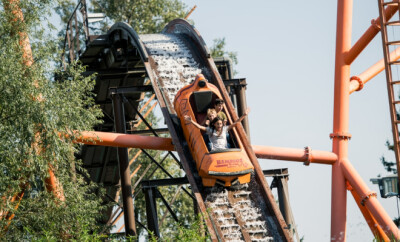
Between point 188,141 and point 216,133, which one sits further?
point 188,141

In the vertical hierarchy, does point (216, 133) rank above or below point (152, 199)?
above

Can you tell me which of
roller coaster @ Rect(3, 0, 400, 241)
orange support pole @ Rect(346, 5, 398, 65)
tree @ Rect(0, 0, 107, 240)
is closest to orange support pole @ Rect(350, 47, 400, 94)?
roller coaster @ Rect(3, 0, 400, 241)

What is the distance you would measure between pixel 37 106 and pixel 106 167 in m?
8.20

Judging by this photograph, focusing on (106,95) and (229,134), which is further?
(106,95)

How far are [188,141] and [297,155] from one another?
2567mm

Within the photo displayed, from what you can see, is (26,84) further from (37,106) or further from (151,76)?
(151,76)

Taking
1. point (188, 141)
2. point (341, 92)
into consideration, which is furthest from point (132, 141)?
point (341, 92)

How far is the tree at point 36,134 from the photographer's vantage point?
13.3 m

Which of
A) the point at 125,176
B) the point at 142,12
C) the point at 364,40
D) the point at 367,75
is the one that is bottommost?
the point at 125,176

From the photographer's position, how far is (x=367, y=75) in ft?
57.7

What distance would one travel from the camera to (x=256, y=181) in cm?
1465

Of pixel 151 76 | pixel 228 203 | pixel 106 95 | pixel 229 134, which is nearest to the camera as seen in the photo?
pixel 228 203

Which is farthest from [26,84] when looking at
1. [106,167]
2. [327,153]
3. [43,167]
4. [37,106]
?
[106,167]

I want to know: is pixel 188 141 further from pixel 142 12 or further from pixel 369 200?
pixel 142 12
